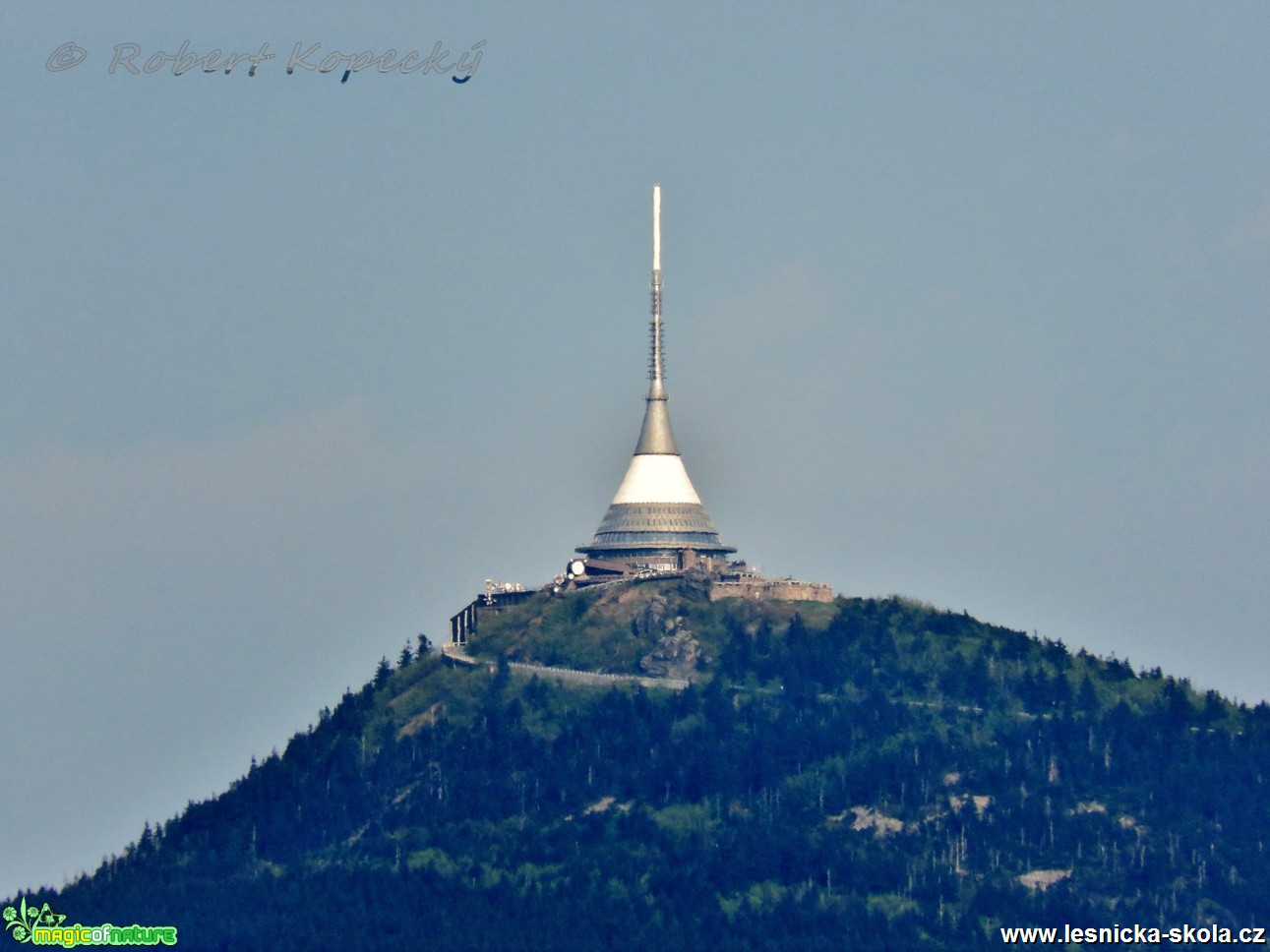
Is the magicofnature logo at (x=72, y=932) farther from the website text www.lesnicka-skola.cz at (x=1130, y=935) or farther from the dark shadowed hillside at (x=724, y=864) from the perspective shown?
the website text www.lesnicka-skola.cz at (x=1130, y=935)

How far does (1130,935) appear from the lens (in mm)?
182250

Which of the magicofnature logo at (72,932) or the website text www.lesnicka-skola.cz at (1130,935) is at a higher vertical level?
the magicofnature logo at (72,932)

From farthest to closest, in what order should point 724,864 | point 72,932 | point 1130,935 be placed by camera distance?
point 724,864
point 72,932
point 1130,935

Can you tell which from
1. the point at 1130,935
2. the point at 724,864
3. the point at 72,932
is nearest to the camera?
the point at 1130,935

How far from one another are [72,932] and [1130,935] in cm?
4594

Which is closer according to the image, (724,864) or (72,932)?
(72,932)

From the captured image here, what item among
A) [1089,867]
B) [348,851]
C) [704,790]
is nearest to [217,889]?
[348,851]

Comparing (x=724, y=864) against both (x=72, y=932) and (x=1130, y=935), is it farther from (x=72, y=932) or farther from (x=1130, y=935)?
(x=72, y=932)

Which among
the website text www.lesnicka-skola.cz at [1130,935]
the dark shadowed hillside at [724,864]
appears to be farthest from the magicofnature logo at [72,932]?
the website text www.lesnicka-skola.cz at [1130,935]

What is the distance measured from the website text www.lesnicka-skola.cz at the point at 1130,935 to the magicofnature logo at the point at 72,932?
120 ft

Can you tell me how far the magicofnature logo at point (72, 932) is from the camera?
606ft

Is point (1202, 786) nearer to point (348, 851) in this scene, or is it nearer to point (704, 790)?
point (704, 790)

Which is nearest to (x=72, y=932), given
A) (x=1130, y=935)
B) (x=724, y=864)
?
(x=724, y=864)

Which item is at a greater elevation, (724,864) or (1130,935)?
(724,864)
